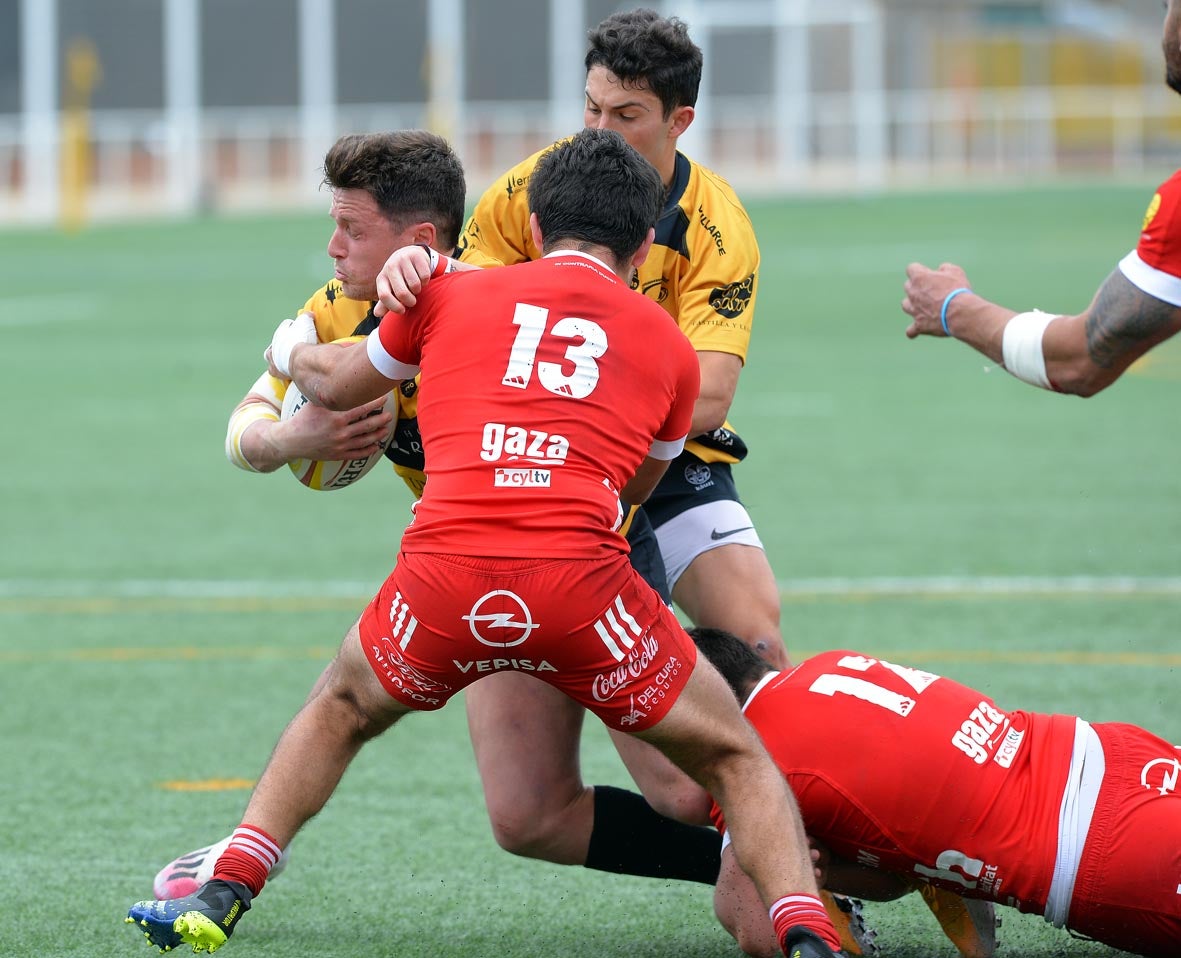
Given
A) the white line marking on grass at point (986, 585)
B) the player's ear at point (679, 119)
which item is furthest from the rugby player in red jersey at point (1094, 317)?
the white line marking on grass at point (986, 585)

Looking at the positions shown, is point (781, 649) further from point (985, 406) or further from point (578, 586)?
point (985, 406)

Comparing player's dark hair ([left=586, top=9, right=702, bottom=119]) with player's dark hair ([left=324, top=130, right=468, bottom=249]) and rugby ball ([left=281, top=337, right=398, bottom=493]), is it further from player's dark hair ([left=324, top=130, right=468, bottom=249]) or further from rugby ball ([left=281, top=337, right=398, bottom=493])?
rugby ball ([left=281, top=337, right=398, bottom=493])

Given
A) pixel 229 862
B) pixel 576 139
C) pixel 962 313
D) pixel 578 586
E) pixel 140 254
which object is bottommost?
pixel 140 254

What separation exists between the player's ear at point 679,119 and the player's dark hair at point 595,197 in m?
1.18

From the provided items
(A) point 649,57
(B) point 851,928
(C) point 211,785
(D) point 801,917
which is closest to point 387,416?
(A) point 649,57

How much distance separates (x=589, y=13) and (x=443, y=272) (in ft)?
163

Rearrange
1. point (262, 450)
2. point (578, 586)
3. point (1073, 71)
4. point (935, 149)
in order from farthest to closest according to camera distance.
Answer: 1. point (1073, 71)
2. point (935, 149)
3. point (262, 450)
4. point (578, 586)

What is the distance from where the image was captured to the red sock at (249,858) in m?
4.31

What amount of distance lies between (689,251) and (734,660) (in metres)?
1.27

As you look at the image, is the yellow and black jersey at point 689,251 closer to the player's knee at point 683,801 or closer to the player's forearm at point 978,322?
the player's forearm at point 978,322

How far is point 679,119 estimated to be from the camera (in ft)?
18.1

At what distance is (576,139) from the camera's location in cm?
436

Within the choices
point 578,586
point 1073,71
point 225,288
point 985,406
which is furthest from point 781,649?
point 1073,71

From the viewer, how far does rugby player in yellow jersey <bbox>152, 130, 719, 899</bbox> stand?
4.77 meters
